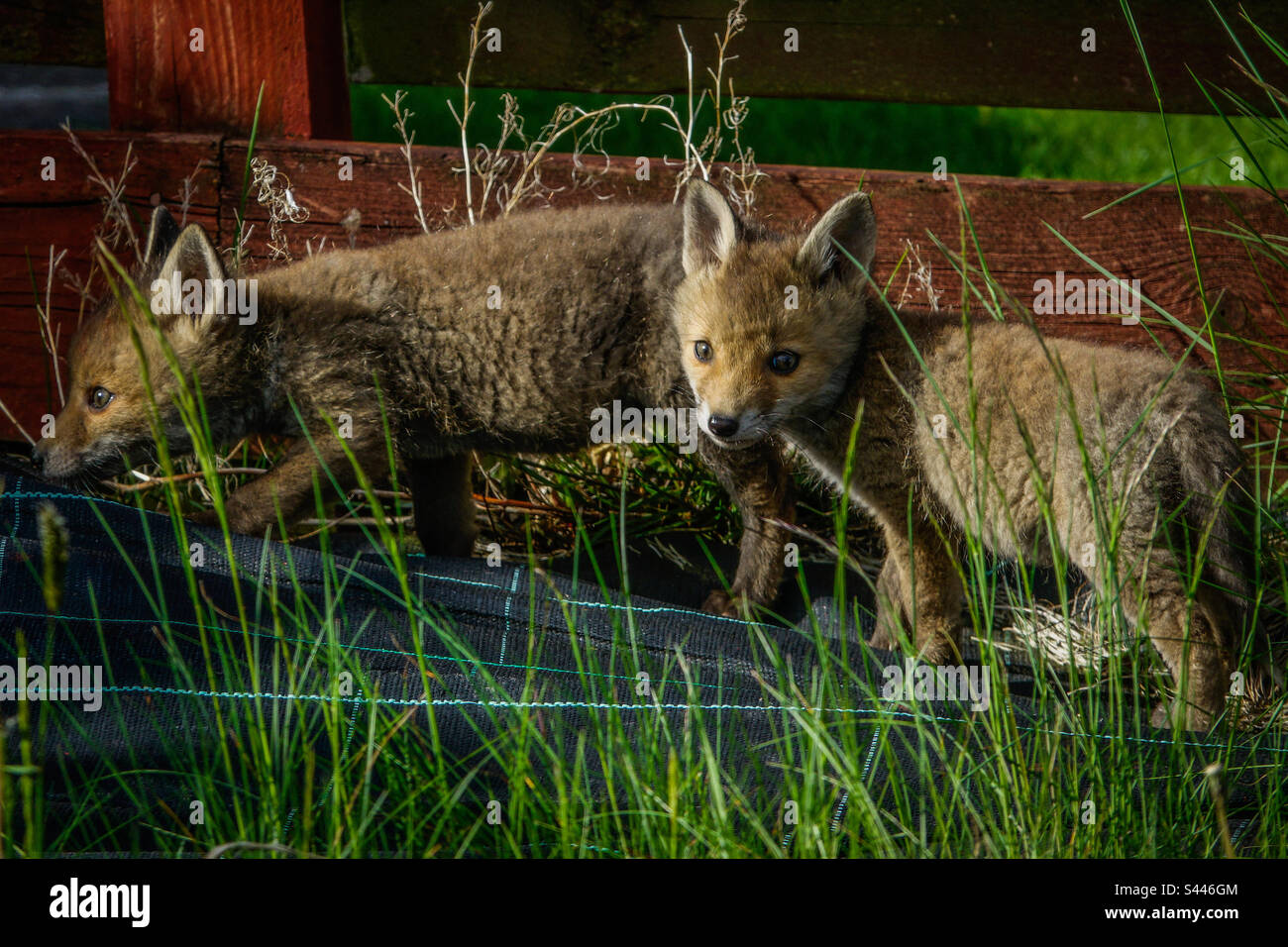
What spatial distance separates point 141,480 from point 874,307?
287 cm

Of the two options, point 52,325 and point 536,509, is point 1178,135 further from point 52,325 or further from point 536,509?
point 52,325

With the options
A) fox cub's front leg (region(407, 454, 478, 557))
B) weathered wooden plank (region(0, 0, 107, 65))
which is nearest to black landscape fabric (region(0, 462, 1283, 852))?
fox cub's front leg (region(407, 454, 478, 557))

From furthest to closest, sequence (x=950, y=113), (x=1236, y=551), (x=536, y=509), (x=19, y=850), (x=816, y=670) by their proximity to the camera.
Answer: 1. (x=950, y=113)
2. (x=536, y=509)
3. (x=1236, y=551)
4. (x=816, y=670)
5. (x=19, y=850)

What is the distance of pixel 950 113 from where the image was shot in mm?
10078

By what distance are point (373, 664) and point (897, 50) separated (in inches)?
159

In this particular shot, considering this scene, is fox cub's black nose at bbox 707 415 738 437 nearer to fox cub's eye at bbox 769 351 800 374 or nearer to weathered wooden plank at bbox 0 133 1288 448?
fox cub's eye at bbox 769 351 800 374

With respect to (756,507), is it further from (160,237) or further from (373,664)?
(160,237)

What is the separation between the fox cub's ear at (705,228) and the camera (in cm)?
374

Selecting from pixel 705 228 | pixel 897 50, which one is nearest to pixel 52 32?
pixel 705 228

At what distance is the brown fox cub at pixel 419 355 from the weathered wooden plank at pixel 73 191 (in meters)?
0.94

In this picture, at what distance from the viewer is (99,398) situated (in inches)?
153

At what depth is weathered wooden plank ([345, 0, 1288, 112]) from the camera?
213 inches

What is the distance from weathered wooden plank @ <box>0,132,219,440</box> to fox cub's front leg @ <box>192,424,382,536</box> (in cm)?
140

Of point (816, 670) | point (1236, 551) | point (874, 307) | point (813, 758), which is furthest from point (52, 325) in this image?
point (1236, 551)
